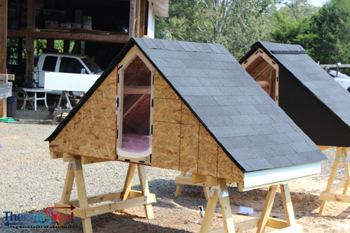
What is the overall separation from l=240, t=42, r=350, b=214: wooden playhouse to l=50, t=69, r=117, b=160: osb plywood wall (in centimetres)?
336

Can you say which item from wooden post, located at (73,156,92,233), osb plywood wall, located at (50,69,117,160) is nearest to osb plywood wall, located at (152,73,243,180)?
osb plywood wall, located at (50,69,117,160)

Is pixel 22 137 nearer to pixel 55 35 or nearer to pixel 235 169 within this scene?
pixel 55 35

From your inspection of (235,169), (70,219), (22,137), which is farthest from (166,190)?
(22,137)

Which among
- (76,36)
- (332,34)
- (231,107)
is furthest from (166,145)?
(332,34)

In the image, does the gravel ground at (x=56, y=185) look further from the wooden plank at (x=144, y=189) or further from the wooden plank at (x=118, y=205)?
the wooden plank at (x=118, y=205)

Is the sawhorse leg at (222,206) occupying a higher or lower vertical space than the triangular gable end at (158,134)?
lower

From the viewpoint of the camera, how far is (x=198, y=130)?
4.10m

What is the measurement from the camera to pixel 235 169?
382 cm

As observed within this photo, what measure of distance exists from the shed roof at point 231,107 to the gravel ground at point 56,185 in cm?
202

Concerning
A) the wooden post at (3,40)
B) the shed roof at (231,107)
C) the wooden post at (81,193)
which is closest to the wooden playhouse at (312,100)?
the shed roof at (231,107)

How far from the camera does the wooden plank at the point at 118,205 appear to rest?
214 inches

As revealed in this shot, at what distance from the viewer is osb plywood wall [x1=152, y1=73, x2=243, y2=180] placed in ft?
13.0

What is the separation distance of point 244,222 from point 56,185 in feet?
12.4

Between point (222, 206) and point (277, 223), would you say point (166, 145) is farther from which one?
point (277, 223)
